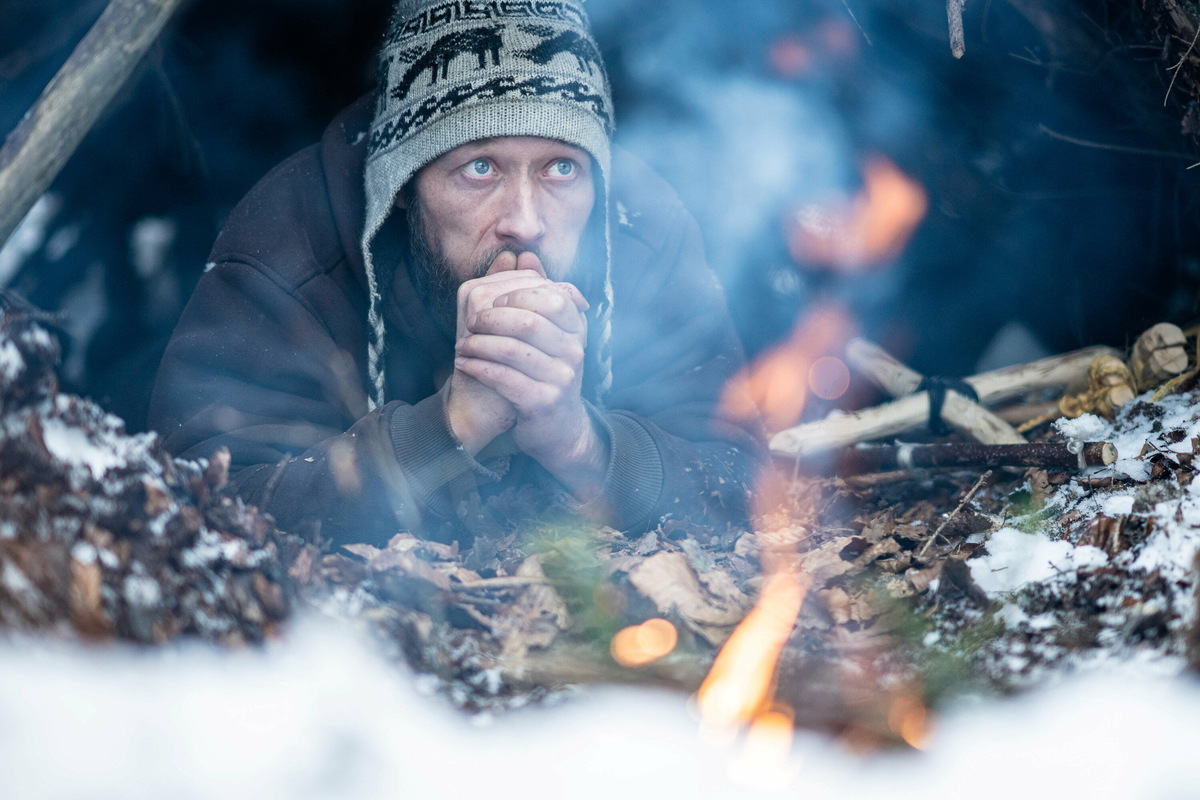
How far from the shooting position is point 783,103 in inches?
162

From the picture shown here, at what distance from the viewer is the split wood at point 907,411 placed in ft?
11.4

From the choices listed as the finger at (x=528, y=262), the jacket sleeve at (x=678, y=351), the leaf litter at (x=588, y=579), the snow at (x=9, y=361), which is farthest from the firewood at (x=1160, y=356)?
the snow at (x=9, y=361)

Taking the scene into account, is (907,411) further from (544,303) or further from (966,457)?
(544,303)

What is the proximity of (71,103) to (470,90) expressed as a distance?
1205 mm

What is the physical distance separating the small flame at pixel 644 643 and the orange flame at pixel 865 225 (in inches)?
107

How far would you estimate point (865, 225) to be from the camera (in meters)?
4.21

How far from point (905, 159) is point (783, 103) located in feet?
2.04

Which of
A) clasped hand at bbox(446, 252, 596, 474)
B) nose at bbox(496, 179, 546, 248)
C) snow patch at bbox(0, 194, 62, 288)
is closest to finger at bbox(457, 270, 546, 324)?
clasped hand at bbox(446, 252, 596, 474)

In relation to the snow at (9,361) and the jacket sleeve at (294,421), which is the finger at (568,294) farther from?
the snow at (9,361)

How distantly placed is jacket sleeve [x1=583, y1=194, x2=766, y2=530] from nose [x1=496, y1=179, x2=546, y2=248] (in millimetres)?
626

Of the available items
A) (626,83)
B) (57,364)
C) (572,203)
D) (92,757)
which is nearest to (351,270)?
(572,203)

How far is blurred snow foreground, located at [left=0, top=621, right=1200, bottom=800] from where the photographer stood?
127 centimetres

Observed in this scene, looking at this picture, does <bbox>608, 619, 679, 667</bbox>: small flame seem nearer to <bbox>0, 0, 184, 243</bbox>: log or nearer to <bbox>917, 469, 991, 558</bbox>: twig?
<bbox>917, 469, 991, 558</bbox>: twig

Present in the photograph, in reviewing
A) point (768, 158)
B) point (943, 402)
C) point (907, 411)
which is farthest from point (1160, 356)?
point (768, 158)
